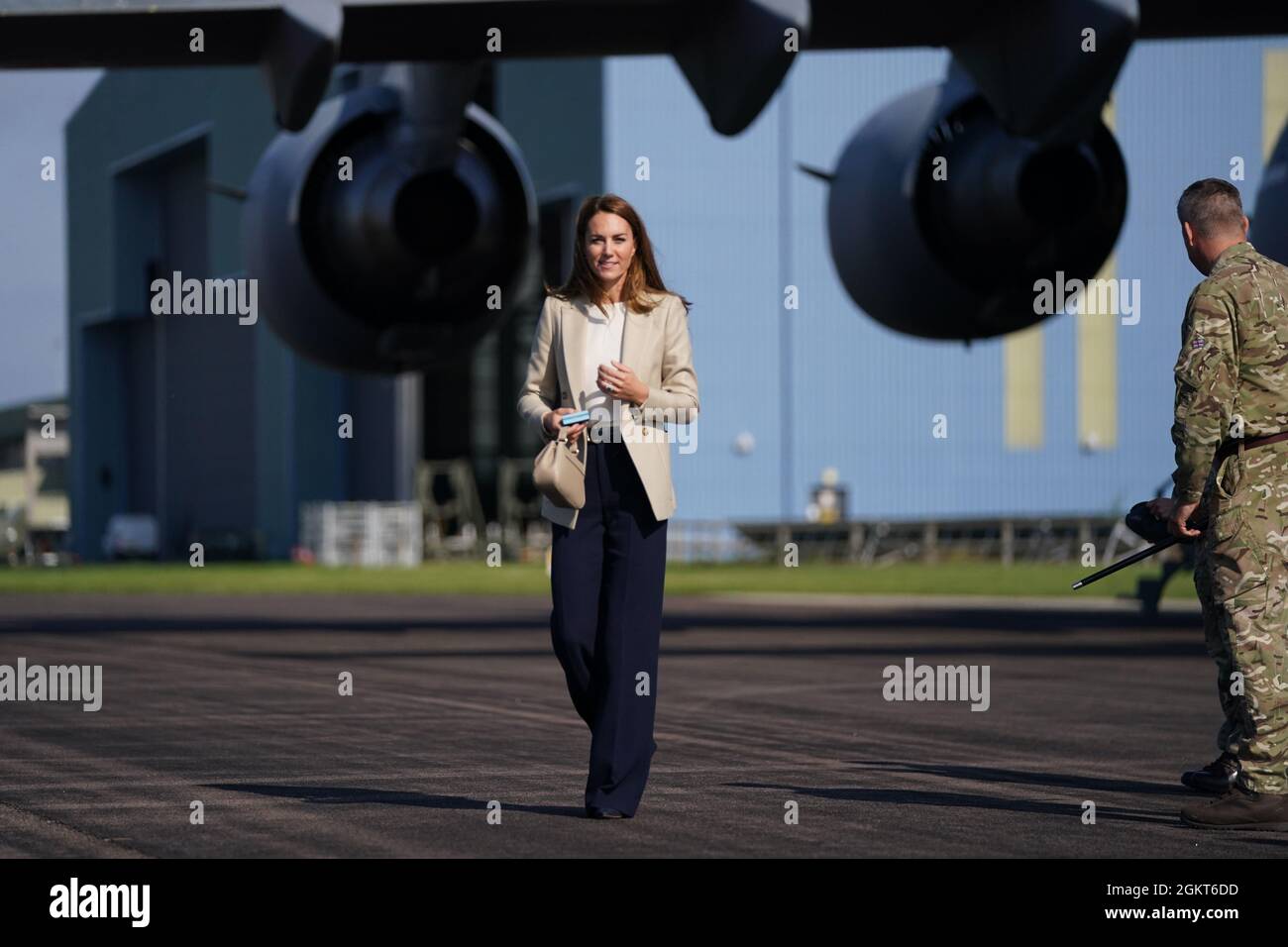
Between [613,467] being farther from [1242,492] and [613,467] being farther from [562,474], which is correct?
[1242,492]

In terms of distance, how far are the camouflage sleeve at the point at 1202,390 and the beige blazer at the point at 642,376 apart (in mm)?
1567

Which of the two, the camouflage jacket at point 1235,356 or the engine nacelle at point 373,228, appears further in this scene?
the engine nacelle at point 373,228

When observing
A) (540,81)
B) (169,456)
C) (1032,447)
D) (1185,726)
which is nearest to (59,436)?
(169,456)

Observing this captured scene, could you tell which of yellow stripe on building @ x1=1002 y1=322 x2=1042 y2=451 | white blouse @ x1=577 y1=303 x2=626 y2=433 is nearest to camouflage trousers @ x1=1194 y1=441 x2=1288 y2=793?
white blouse @ x1=577 y1=303 x2=626 y2=433

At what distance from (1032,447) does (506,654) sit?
102 feet

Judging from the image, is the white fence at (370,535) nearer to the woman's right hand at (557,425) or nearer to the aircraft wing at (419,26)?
the aircraft wing at (419,26)

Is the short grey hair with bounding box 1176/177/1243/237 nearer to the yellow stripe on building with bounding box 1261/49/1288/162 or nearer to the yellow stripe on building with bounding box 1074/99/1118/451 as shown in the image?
the yellow stripe on building with bounding box 1074/99/1118/451

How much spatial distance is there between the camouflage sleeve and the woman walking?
62.5 inches

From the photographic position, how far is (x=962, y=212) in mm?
13344

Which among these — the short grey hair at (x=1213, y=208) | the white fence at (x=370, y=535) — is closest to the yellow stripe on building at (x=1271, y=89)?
the white fence at (x=370, y=535)

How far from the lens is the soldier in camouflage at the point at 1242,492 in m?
6.08

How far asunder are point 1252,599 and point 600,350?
7.43 feet
